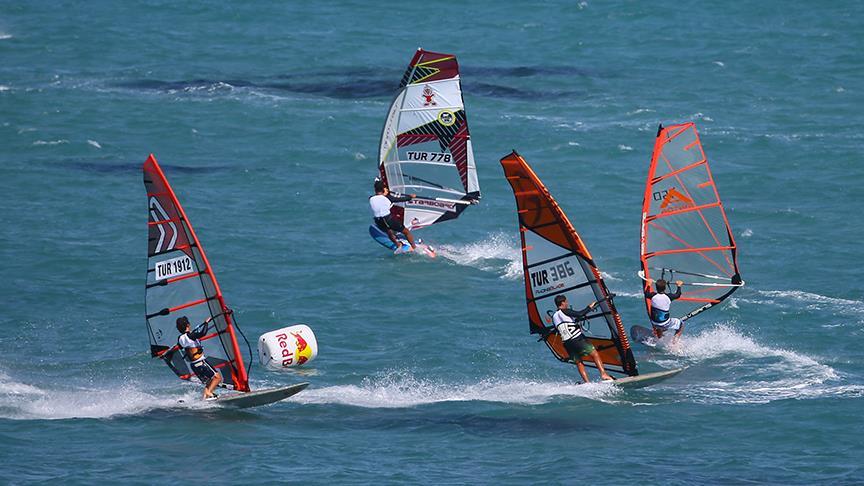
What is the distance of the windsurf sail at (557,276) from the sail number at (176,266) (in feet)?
20.5

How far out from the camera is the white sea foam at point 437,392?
85.6 feet

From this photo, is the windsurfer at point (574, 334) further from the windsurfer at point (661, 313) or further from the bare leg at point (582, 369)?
the windsurfer at point (661, 313)

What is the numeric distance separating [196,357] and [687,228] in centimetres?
1136

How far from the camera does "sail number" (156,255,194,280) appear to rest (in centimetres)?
2573

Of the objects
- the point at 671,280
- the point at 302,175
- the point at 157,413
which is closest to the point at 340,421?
the point at 157,413

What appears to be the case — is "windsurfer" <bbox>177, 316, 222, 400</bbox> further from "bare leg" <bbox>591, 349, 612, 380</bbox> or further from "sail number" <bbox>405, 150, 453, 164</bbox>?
"sail number" <bbox>405, 150, 453, 164</bbox>

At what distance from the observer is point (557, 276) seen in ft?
87.9

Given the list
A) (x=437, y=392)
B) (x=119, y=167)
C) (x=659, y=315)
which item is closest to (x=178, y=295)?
(x=437, y=392)

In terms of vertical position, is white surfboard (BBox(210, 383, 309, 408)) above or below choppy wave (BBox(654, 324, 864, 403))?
above

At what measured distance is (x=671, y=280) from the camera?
30.4 metres

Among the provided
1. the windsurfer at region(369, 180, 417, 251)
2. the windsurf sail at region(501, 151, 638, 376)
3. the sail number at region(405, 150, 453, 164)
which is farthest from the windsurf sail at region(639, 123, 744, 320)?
the windsurfer at region(369, 180, 417, 251)

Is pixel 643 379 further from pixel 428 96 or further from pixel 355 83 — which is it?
pixel 355 83

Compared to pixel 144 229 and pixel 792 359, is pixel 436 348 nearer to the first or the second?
pixel 792 359

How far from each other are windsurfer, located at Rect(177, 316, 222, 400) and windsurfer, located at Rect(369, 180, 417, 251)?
11.0 meters
